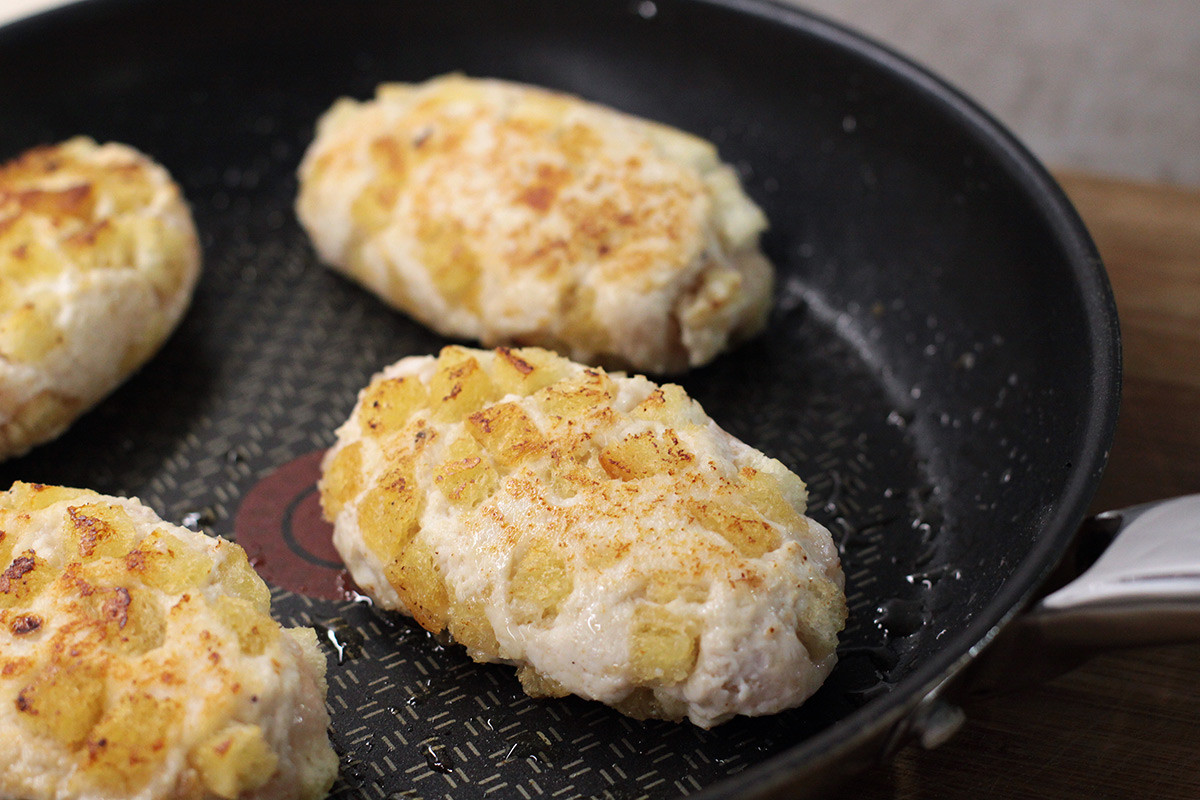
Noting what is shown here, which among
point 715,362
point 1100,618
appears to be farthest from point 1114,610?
point 715,362

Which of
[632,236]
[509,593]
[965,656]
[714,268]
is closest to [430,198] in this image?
[632,236]

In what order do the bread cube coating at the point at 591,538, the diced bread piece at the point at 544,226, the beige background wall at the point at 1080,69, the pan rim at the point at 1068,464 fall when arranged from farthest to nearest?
the beige background wall at the point at 1080,69 < the diced bread piece at the point at 544,226 < the bread cube coating at the point at 591,538 < the pan rim at the point at 1068,464

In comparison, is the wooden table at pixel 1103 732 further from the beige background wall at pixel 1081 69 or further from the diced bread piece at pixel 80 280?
the beige background wall at pixel 1081 69

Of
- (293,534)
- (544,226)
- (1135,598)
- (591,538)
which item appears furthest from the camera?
(544,226)

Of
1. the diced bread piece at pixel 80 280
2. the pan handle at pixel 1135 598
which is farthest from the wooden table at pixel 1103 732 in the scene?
the diced bread piece at pixel 80 280

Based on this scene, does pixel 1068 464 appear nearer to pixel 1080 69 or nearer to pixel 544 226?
pixel 544 226

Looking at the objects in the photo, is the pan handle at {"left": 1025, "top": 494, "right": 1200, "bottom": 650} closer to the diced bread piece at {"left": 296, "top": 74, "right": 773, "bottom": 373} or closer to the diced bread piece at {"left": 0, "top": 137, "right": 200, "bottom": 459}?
the diced bread piece at {"left": 296, "top": 74, "right": 773, "bottom": 373}
